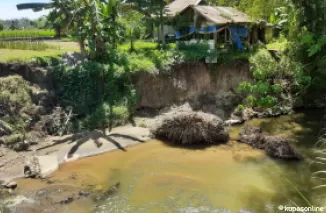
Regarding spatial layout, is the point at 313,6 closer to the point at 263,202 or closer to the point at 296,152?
the point at 296,152

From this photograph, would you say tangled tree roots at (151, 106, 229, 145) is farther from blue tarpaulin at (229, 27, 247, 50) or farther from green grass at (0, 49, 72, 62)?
blue tarpaulin at (229, 27, 247, 50)

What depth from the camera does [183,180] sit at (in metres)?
13.7

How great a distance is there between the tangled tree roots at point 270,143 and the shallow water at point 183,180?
415 millimetres

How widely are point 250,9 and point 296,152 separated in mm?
15377

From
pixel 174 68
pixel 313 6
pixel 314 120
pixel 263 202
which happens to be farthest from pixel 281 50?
pixel 263 202

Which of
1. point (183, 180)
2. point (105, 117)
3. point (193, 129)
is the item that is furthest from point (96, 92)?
point (183, 180)

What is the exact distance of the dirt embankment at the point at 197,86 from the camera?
2177 cm

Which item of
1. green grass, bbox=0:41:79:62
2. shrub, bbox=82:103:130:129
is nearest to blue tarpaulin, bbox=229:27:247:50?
shrub, bbox=82:103:130:129

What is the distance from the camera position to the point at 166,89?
2231 cm

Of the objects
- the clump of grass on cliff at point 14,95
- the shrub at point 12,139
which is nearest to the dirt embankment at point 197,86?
the clump of grass on cliff at point 14,95

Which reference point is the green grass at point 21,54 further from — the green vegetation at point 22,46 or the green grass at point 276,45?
the green grass at point 276,45

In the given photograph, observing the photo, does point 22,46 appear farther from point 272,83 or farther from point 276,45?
point 276,45

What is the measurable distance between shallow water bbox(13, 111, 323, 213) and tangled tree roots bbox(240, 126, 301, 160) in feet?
1.36

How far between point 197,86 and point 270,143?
8236mm
